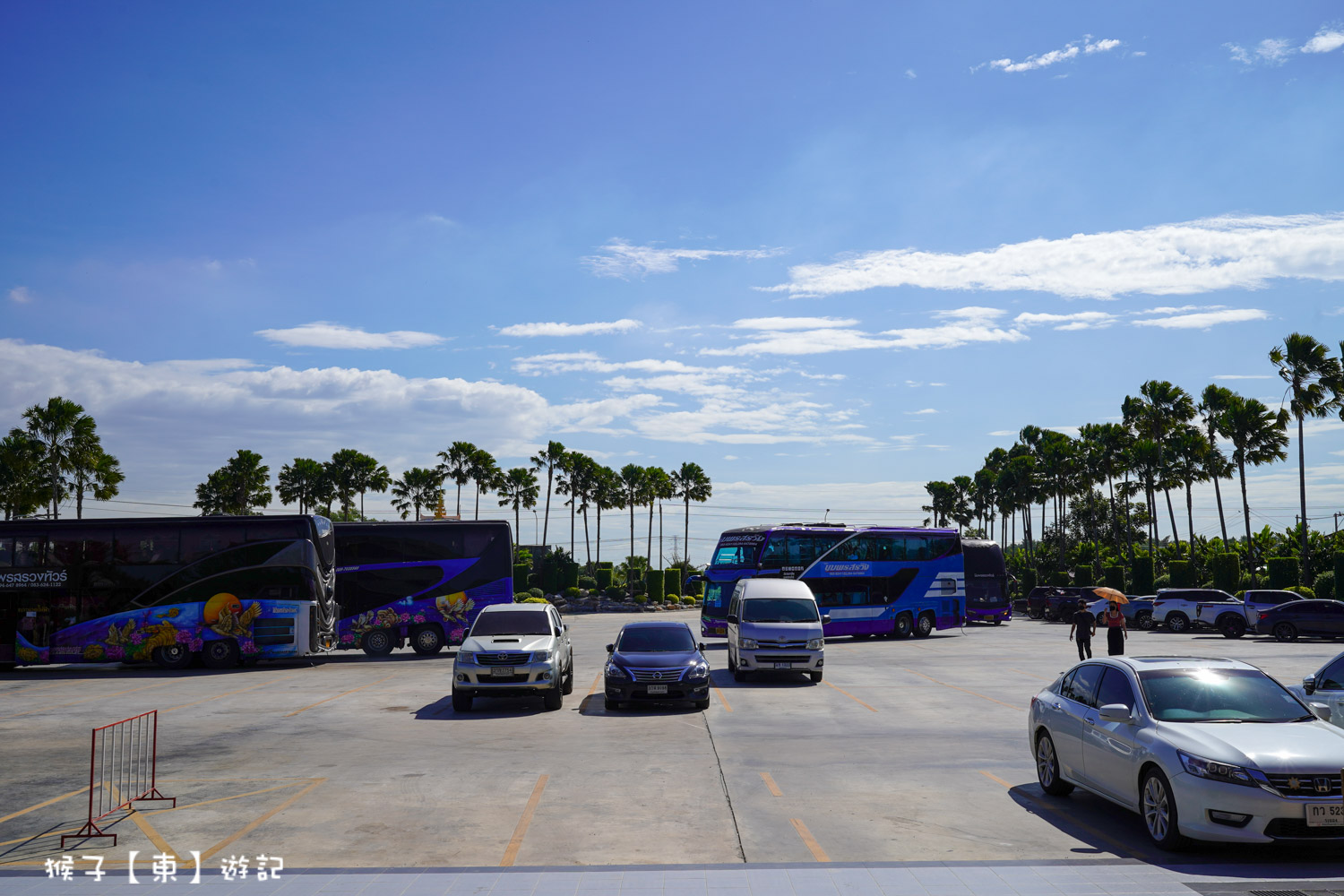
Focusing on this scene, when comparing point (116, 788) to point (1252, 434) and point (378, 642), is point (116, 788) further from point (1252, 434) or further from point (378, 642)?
point (1252, 434)

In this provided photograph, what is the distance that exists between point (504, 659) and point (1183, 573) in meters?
49.6

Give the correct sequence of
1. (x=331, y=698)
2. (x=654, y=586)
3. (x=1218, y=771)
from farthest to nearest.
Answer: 1. (x=654, y=586)
2. (x=331, y=698)
3. (x=1218, y=771)

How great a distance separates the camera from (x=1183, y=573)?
55125 millimetres

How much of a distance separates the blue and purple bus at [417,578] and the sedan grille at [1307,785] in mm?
Answer: 24647

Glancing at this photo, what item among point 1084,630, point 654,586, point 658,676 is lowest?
point 654,586

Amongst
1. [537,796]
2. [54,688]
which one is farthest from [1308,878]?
[54,688]

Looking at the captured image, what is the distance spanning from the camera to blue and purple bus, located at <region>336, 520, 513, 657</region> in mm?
30141

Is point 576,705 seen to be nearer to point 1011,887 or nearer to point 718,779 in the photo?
point 718,779

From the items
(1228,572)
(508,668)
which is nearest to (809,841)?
(508,668)

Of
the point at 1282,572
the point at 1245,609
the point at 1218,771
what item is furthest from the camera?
the point at 1282,572

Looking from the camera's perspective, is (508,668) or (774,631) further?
(774,631)

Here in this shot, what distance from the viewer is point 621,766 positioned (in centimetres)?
1196

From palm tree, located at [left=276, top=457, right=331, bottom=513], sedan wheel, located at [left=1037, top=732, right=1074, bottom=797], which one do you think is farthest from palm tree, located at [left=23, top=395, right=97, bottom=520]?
sedan wheel, located at [left=1037, top=732, right=1074, bottom=797]

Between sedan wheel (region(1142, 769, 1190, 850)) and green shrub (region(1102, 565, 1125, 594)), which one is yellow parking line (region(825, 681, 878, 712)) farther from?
green shrub (region(1102, 565, 1125, 594))
